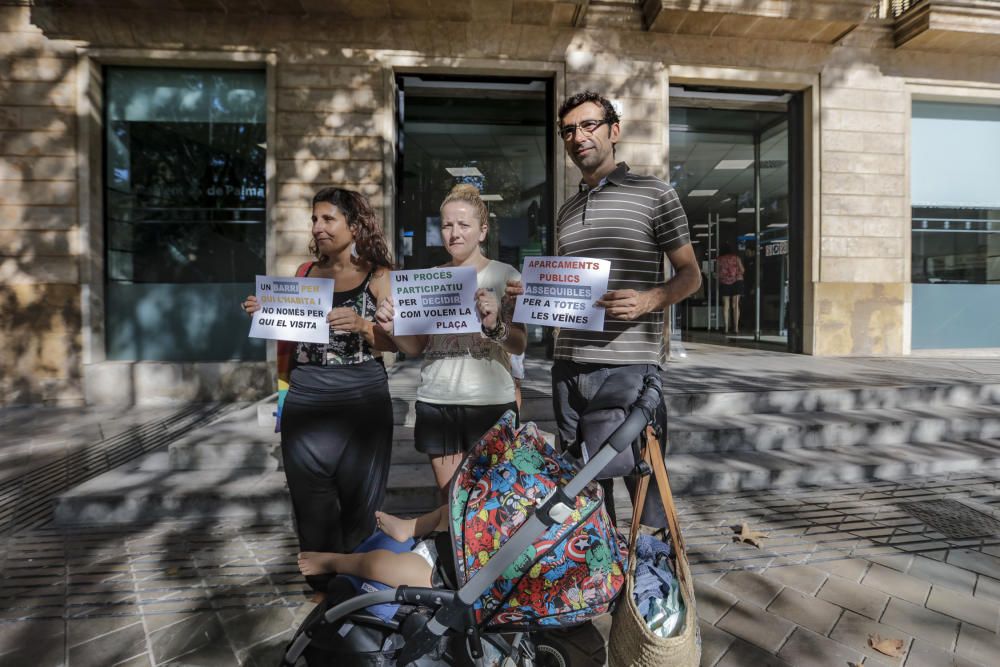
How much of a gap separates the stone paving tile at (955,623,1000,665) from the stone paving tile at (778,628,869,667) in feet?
1.40

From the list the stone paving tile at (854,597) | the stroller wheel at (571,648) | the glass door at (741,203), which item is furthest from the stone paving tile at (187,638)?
the glass door at (741,203)

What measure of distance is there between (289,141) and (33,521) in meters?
4.98

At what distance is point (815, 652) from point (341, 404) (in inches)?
83.8

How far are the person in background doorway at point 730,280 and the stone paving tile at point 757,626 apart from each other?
30.3ft

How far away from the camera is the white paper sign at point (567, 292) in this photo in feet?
6.67

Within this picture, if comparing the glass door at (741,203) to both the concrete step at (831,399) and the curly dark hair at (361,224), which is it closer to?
the concrete step at (831,399)

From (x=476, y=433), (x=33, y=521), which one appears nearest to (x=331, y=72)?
(x=33, y=521)

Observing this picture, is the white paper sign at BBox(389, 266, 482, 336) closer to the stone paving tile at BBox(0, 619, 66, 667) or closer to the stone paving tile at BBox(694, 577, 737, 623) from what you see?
the stone paving tile at BBox(694, 577, 737, 623)

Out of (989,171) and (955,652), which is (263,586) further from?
(989,171)

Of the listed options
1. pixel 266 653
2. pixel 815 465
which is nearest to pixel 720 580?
pixel 815 465

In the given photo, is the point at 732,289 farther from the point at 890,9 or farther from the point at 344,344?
the point at 344,344

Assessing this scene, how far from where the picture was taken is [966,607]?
8.01 feet

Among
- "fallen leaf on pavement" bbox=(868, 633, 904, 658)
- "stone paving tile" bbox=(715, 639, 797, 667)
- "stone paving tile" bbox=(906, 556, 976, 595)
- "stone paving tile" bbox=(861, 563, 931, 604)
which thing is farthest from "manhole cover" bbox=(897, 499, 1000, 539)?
"stone paving tile" bbox=(715, 639, 797, 667)

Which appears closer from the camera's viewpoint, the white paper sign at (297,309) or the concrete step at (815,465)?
the white paper sign at (297,309)
